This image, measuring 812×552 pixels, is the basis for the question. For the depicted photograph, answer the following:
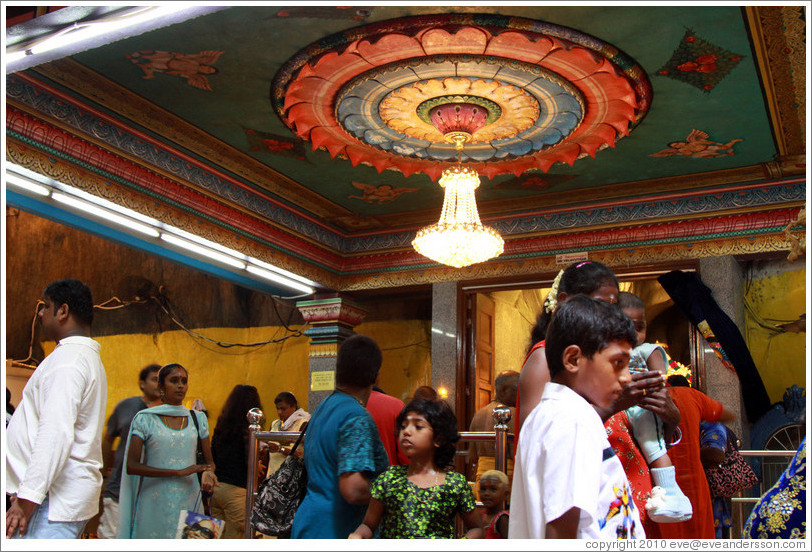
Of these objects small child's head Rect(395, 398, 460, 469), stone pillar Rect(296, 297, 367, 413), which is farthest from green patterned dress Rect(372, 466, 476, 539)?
stone pillar Rect(296, 297, 367, 413)

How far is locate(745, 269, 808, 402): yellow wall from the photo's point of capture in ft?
30.0

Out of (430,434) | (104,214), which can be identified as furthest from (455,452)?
(104,214)

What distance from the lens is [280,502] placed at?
3.41 meters

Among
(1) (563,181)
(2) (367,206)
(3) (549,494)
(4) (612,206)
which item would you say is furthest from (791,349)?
(3) (549,494)

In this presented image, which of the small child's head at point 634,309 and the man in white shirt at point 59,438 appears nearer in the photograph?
the small child's head at point 634,309

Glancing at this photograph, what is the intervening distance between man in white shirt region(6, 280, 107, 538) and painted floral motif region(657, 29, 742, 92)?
4412 millimetres

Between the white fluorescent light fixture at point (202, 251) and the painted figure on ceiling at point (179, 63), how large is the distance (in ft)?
6.39

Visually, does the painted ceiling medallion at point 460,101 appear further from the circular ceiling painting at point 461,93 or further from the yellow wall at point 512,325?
the yellow wall at point 512,325

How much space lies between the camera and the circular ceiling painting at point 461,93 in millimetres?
5543

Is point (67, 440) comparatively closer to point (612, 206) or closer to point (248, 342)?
point (612, 206)

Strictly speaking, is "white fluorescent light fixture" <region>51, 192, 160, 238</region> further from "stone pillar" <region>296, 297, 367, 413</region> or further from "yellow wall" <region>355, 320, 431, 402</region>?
"yellow wall" <region>355, 320, 431, 402</region>

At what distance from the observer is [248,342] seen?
501 inches

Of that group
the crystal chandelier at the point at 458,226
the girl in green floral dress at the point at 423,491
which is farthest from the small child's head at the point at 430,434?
the crystal chandelier at the point at 458,226

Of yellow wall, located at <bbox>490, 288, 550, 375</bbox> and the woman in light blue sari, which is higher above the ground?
yellow wall, located at <bbox>490, 288, 550, 375</bbox>
